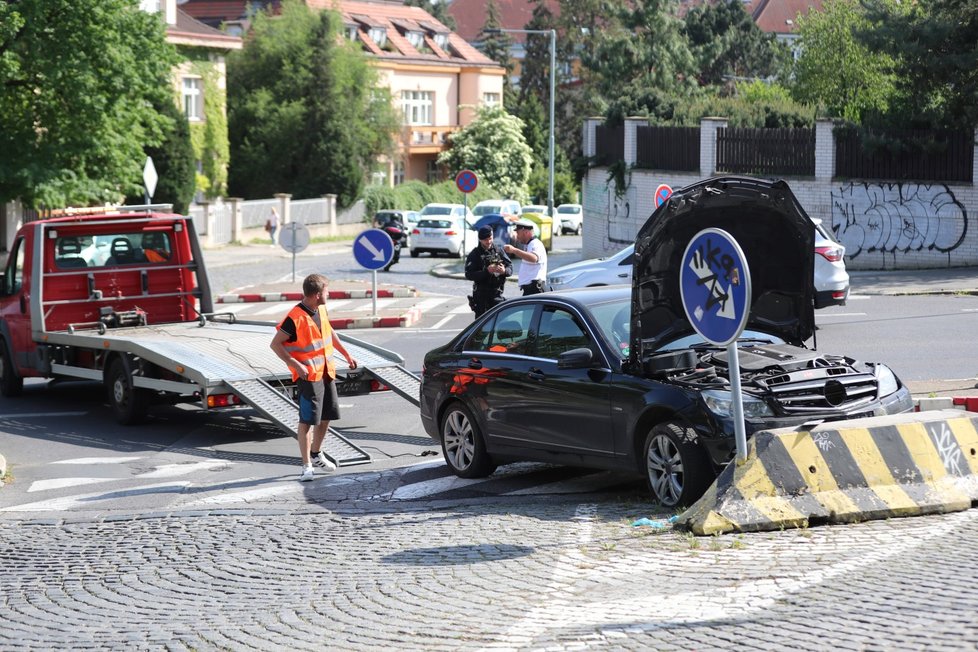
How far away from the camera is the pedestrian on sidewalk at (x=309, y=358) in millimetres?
11547

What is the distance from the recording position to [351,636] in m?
6.57

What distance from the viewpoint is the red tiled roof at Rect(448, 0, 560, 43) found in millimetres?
132500

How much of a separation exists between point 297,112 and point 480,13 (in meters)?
73.9

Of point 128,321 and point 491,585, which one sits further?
point 128,321

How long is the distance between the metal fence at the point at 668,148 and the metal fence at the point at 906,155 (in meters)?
4.49

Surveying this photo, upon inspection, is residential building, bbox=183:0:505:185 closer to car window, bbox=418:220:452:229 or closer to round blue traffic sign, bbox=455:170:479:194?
car window, bbox=418:220:452:229

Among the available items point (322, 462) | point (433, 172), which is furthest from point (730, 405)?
point (433, 172)

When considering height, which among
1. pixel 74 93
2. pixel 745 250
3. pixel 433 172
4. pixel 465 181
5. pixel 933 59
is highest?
pixel 933 59

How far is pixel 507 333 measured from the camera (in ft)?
36.2

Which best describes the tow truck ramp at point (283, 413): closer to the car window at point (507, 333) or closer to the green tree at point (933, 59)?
the car window at point (507, 333)

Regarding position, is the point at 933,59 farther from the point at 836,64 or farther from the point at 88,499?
the point at 88,499

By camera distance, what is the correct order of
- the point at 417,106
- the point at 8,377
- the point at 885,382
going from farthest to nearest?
1. the point at 417,106
2. the point at 8,377
3. the point at 885,382

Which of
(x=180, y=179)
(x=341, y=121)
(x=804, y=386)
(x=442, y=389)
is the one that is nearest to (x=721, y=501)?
(x=804, y=386)

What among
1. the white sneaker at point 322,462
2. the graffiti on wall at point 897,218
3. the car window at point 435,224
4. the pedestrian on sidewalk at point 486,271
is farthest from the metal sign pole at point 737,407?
the car window at point 435,224
